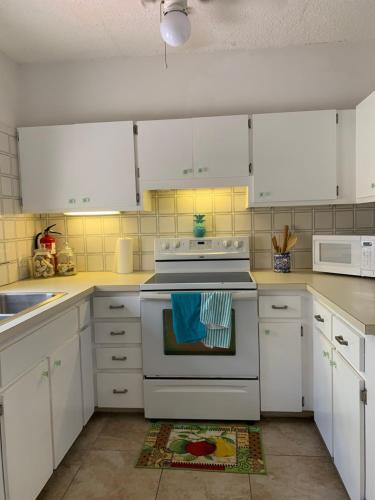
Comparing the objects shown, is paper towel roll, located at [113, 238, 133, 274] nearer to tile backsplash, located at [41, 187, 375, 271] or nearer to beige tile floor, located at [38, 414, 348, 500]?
tile backsplash, located at [41, 187, 375, 271]

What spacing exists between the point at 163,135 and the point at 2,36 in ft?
3.78

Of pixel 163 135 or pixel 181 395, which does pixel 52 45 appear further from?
pixel 181 395

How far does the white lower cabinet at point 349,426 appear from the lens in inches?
57.5

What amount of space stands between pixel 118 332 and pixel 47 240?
954 mm

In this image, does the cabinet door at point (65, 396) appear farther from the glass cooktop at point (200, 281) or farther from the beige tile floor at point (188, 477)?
the glass cooktop at point (200, 281)

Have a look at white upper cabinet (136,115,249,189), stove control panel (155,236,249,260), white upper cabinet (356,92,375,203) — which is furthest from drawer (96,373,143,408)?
white upper cabinet (356,92,375,203)

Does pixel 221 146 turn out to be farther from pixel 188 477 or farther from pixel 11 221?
pixel 188 477

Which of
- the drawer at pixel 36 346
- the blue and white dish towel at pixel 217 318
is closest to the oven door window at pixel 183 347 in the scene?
the blue and white dish towel at pixel 217 318

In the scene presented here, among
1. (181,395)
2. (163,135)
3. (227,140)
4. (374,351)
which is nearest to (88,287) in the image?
(181,395)

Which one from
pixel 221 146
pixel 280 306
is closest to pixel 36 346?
pixel 280 306

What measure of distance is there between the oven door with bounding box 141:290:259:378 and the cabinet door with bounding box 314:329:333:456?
0.34 meters

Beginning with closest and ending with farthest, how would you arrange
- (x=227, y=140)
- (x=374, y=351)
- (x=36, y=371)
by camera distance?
(x=374, y=351), (x=36, y=371), (x=227, y=140)

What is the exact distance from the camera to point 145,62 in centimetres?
277

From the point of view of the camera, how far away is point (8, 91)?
2666 mm
